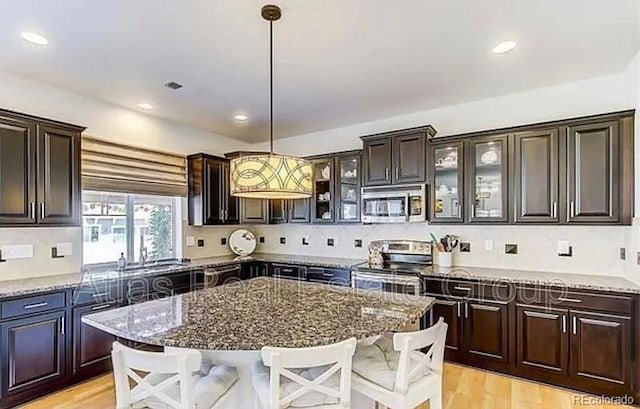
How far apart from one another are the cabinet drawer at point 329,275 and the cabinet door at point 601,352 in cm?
223

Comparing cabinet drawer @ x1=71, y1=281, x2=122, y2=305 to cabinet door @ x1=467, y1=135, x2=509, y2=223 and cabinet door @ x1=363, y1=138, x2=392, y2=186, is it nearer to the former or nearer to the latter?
cabinet door @ x1=363, y1=138, x2=392, y2=186

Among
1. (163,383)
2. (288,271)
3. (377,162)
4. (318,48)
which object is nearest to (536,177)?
(377,162)

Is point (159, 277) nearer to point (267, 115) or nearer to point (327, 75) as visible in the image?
point (267, 115)

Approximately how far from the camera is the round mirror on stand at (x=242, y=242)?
5.48 m

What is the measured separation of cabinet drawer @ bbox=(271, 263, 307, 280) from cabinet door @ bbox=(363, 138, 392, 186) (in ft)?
4.51

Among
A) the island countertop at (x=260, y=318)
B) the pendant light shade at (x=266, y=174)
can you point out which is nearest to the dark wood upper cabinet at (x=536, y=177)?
the island countertop at (x=260, y=318)

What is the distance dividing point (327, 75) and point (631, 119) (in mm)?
2554

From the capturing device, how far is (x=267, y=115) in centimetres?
458

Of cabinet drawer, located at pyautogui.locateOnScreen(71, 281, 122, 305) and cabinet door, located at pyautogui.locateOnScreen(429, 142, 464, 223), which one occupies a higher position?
cabinet door, located at pyautogui.locateOnScreen(429, 142, 464, 223)

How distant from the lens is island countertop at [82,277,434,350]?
5.66ft

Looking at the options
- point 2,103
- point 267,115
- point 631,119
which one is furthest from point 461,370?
point 2,103

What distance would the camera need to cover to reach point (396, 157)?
4.29m

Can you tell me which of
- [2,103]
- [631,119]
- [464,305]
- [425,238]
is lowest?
[464,305]

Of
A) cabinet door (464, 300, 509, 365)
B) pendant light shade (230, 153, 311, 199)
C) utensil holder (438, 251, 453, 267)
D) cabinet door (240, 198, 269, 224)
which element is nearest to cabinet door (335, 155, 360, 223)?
utensil holder (438, 251, 453, 267)
